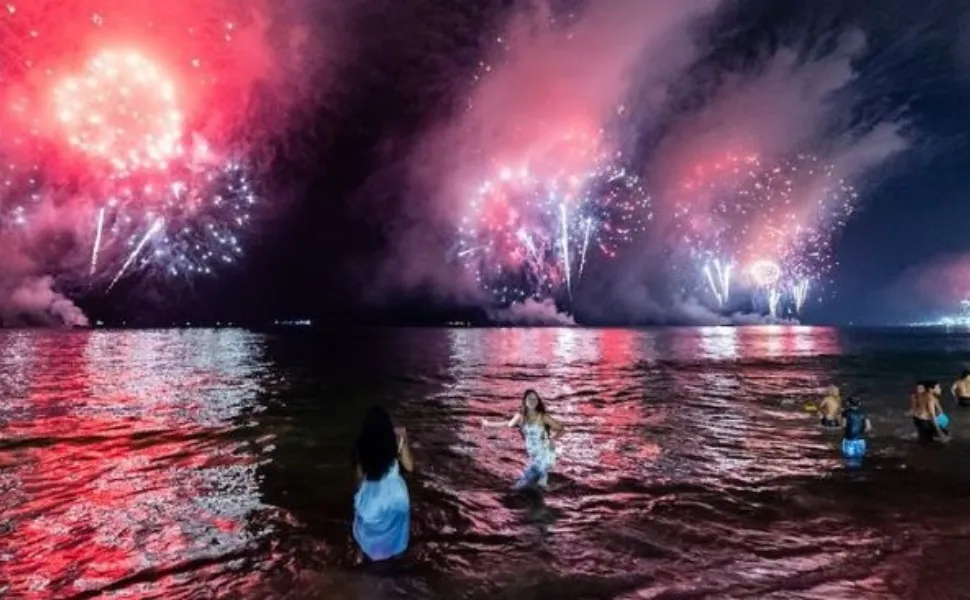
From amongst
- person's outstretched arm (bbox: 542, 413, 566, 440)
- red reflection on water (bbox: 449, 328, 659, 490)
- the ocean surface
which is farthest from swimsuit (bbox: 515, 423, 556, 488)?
red reflection on water (bbox: 449, 328, 659, 490)

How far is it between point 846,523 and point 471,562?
22.9ft

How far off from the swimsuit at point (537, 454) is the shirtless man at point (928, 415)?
12616 millimetres

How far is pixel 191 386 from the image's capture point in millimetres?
38375

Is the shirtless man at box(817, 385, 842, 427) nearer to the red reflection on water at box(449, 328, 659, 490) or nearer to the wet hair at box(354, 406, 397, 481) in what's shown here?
the red reflection on water at box(449, 328, 659, 490)

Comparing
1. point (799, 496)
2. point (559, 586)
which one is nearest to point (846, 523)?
point (799, 496)

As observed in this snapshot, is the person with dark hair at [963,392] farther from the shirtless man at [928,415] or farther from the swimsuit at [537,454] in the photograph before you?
the swimsuit at [537,454]

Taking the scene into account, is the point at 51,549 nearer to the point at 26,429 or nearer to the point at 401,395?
the point at 26,429

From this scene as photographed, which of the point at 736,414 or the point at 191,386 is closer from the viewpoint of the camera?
the point at 736,414

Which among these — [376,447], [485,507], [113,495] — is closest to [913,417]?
[485,507]

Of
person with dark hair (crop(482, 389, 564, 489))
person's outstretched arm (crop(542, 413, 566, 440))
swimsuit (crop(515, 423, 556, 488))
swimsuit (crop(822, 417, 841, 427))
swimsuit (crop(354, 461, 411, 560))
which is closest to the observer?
swimsuit (crop(354, 461, 411, 560))

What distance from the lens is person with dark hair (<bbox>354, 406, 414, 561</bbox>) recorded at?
8.98 metres

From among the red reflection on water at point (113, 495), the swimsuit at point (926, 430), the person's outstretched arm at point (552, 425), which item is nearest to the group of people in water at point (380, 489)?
the red reflection on water at point (113, 495)

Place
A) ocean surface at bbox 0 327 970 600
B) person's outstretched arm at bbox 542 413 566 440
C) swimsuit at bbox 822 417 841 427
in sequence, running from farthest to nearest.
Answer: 1. swimsuit at bbox 822 417 841 427
2. person's outstretched arm at bbox 542 413 566 440
3. ocean surface at bbox 0 327 970 600

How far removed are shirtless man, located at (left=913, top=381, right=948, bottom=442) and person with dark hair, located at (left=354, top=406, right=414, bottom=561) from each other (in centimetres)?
1726
